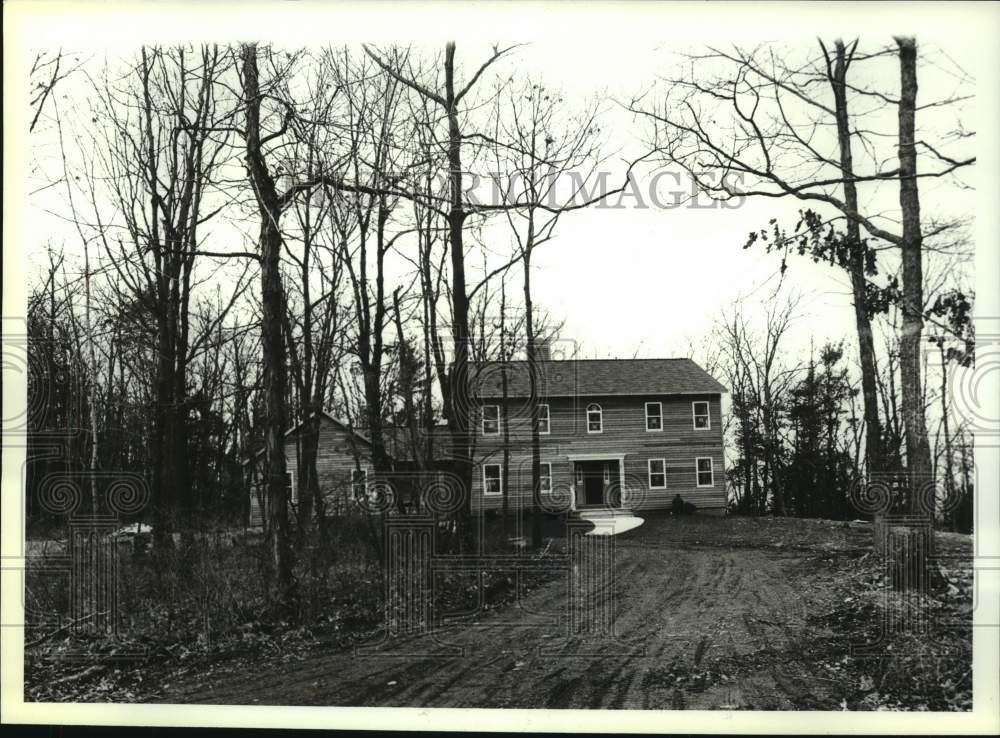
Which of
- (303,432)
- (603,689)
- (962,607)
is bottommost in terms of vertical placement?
(603,689)

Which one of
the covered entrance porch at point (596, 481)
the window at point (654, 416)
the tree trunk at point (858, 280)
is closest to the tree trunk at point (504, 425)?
the covered entrance porch at point (596, 481)

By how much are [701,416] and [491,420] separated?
1.32 m

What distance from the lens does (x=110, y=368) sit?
17.7 ft

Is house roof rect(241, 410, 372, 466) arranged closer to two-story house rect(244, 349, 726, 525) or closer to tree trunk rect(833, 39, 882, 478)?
two-story house rect(244, 349, 726, 525)

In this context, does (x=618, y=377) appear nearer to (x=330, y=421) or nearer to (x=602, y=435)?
(x=602, y=435)

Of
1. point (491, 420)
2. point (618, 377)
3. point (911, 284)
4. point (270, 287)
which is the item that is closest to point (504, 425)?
point (491, 420)

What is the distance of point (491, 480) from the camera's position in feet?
17.0

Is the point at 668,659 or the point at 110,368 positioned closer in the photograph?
the point at 668,659

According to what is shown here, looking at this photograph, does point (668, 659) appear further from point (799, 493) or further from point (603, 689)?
point (799, 493)

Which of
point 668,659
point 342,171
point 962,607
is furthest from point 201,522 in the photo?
point 962,607

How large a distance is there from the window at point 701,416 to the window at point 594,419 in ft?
1.93

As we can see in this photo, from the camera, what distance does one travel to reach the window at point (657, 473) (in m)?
5.16

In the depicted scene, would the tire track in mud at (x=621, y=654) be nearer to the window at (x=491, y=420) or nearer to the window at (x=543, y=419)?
the window at (x=543, y=419)

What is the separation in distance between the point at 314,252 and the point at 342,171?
0.57 m
